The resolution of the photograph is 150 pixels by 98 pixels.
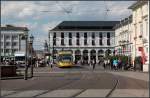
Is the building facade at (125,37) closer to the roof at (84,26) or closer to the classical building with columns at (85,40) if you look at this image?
the classical building with columns at (85,40)

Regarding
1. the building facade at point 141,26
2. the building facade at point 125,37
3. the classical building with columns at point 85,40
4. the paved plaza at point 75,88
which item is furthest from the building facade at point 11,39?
the paved plaza at point 75,88

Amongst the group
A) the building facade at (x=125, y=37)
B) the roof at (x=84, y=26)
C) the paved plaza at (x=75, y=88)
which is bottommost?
the paved plaza at (x=75, y=88)

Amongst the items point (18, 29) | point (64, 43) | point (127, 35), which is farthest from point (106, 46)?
point (127, 35)

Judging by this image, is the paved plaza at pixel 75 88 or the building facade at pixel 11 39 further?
the building facade at pixel 11 39

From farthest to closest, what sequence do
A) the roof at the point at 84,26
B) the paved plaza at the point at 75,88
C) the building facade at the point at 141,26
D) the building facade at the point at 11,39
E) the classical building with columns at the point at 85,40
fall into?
1. the roof at the point at 84,26
2. the classical building with columns at the point at 85,40
3. the building facade at the point at 11,39
4. the building facade at the point at 141,26
5. the paved plaza at the point at 75,88

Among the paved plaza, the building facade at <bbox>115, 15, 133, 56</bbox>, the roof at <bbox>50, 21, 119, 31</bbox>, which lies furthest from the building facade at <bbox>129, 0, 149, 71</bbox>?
the roof at <bbox>50, 21, 119, 31</bbox>

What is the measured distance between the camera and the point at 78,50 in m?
175

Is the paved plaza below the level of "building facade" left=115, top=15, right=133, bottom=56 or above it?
below

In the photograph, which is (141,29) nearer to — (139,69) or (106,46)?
(139,69)

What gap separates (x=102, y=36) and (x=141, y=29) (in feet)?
328

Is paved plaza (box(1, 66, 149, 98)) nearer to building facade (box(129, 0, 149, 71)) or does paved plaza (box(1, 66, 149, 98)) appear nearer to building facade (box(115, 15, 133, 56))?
building facade (box(129, 0, 149, 71))

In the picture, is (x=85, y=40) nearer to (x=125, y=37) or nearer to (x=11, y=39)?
(x=11, y=39)

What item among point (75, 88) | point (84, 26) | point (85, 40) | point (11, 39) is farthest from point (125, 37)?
point (75, 88)

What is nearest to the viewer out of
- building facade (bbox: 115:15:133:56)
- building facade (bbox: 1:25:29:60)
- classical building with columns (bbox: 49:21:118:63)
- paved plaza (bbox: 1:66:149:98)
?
paved plaza (bbox: 1:66:149:98)
